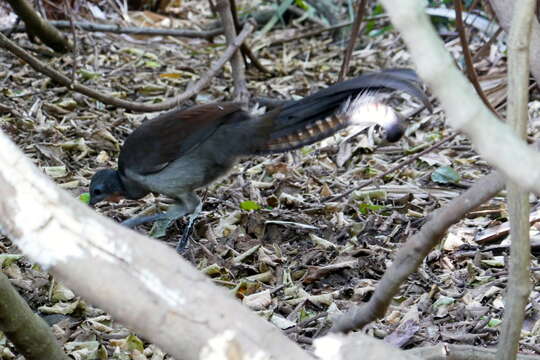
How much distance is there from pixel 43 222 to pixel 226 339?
0.42 meters

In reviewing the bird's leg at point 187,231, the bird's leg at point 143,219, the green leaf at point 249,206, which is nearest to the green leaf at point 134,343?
the bird's leg at point 187,231

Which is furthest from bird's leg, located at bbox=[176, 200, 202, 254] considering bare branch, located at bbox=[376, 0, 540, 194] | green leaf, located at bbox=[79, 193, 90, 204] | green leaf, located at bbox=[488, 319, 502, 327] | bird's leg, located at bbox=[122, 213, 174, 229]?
bare branch, located at bbox=[376, 0, 540, 194]

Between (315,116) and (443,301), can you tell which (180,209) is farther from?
(443,301)

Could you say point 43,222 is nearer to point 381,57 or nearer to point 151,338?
point 151,338

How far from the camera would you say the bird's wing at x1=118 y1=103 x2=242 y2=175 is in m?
4.38

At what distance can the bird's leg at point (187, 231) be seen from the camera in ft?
14.1

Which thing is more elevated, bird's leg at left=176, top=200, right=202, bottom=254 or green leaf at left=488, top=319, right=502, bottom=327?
green leaf at left=488, top=319, right=502, bottom=327

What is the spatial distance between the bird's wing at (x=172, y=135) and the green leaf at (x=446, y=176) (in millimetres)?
1328

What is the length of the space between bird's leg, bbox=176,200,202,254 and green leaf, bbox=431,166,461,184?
1467 mm

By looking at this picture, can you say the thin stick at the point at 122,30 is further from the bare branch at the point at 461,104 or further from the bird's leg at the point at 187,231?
the bare branch at the point at 461,104

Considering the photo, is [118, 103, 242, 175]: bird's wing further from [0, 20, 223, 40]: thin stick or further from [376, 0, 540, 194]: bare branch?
[376, 0, 540, 194]: bare branch

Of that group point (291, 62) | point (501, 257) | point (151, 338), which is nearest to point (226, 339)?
point (151, 338)

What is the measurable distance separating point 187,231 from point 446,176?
64.6 inches

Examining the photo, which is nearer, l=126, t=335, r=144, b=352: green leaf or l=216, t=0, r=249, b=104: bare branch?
l=126, t=335, r=144, b=352: green leaf
